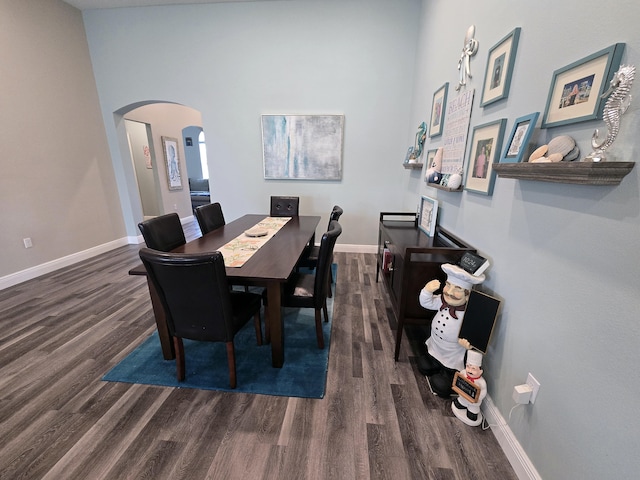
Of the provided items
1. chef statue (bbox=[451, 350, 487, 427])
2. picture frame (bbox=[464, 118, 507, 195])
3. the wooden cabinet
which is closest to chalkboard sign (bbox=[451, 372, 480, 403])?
chef statue (bbox=[451, 350, 487, 427])

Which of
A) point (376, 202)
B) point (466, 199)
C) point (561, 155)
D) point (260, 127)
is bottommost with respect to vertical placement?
point (376, 202)

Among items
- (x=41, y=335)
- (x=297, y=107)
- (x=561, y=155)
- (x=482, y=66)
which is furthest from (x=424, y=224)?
(x=41, y=335)

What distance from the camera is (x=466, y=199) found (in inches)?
71.8

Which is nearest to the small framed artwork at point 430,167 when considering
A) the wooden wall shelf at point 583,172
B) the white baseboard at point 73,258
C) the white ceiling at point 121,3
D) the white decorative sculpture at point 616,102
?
the wooden wall shelf at point 583,172

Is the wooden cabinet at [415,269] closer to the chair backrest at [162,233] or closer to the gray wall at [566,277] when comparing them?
the gray wall at [566,277]

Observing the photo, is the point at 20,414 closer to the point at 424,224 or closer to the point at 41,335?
the point at 41,335

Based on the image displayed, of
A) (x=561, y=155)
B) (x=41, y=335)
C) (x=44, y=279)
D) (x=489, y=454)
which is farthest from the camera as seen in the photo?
(x=44, y=279)

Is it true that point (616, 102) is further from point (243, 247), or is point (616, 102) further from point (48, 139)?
point (48, 139)

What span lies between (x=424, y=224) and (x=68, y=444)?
2733mm

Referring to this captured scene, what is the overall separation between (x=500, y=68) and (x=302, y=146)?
270 cm

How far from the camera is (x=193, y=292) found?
138cm

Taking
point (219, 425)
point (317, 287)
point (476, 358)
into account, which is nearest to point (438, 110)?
point (317, 287)

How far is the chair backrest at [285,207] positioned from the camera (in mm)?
3289

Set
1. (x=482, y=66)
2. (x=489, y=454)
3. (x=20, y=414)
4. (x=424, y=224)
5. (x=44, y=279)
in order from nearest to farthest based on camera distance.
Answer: (x=489, y=454), (x=20, y=414), (x=482, y=66), (x=424, y=224), (x=44, y=279)
